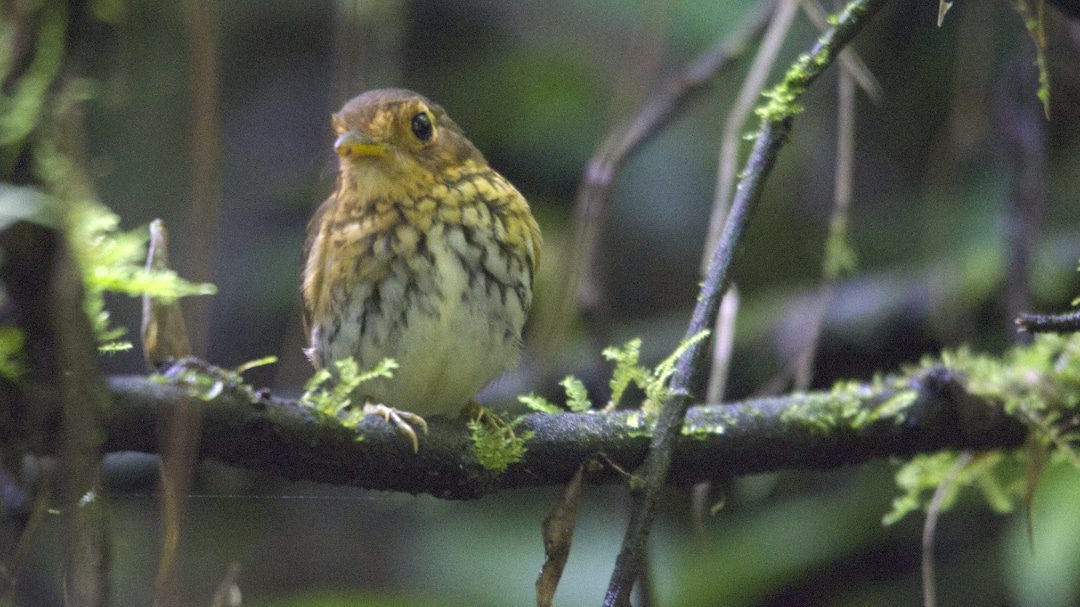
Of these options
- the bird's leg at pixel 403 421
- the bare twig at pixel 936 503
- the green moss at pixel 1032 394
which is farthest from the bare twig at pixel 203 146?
the green moss at pixel 1032 394

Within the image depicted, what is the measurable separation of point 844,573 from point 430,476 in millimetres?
2924

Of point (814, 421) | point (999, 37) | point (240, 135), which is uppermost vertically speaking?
point (999, 37)

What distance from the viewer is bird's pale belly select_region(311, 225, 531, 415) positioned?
2689 mm

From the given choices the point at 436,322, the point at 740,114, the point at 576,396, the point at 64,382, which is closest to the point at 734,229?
the point at 576,396

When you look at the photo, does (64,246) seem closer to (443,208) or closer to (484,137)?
(443,208)

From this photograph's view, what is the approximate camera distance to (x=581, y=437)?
7.24 feet

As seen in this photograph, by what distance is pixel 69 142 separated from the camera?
4.25 ft

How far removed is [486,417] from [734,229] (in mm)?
653

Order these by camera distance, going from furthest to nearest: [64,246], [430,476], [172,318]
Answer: [430,476], [172,318], [64,246]

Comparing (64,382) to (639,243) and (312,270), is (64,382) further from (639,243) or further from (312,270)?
(639,243)

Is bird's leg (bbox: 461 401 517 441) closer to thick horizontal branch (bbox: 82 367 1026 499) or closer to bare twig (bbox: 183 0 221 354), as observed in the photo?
thick horizontal branch (bbox: 82 367 1026 499)

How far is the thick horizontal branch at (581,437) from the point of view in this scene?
1654 millimetres

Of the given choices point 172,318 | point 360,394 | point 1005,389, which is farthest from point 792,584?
point 172,318

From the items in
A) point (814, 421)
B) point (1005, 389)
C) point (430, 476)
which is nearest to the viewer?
point (430, 476)
